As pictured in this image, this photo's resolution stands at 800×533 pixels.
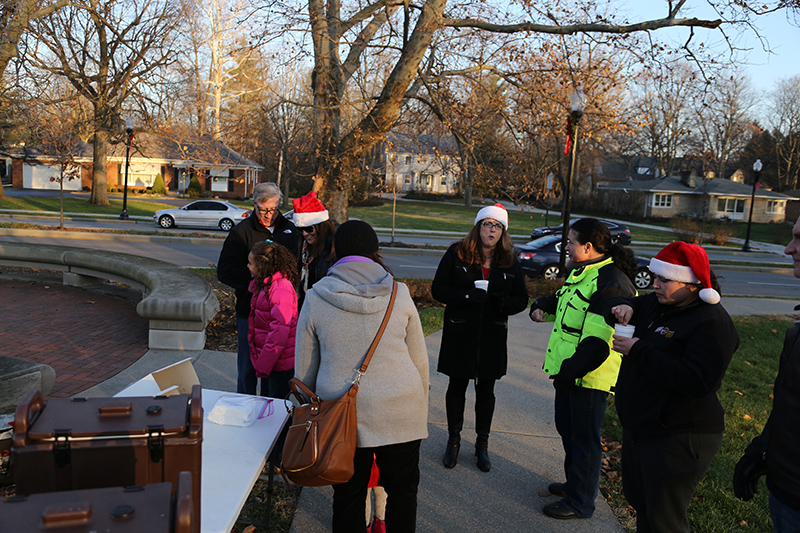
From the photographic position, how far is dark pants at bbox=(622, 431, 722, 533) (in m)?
2.81

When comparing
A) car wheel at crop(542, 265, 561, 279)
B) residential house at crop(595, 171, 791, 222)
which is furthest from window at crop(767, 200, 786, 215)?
car wheel at crop(542, 265, 561, 279)

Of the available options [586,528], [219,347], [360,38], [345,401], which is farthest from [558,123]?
[345,401]

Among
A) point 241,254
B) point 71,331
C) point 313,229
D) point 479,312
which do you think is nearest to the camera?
point 479,312

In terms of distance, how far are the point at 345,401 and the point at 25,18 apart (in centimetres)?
1266

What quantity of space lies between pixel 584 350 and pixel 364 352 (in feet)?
4.91

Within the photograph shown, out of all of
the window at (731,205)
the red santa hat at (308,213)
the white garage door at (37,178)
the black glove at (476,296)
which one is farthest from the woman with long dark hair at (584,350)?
the window at (731,205)

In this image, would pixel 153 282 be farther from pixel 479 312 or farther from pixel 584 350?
pixel 584 350

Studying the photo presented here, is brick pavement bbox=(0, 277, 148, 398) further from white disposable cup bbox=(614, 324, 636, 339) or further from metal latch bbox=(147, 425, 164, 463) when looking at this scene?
white disposable cup bbox=(614, 324, 636, 339)

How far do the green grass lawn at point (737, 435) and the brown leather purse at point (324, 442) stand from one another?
246 centimetres

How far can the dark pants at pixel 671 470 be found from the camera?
2.81 m

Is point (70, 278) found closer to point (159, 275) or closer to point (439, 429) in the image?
point (159, 275)

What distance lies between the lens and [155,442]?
210cm

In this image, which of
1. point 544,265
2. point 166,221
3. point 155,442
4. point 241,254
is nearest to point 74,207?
point 166,221

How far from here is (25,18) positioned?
38.0 feet
